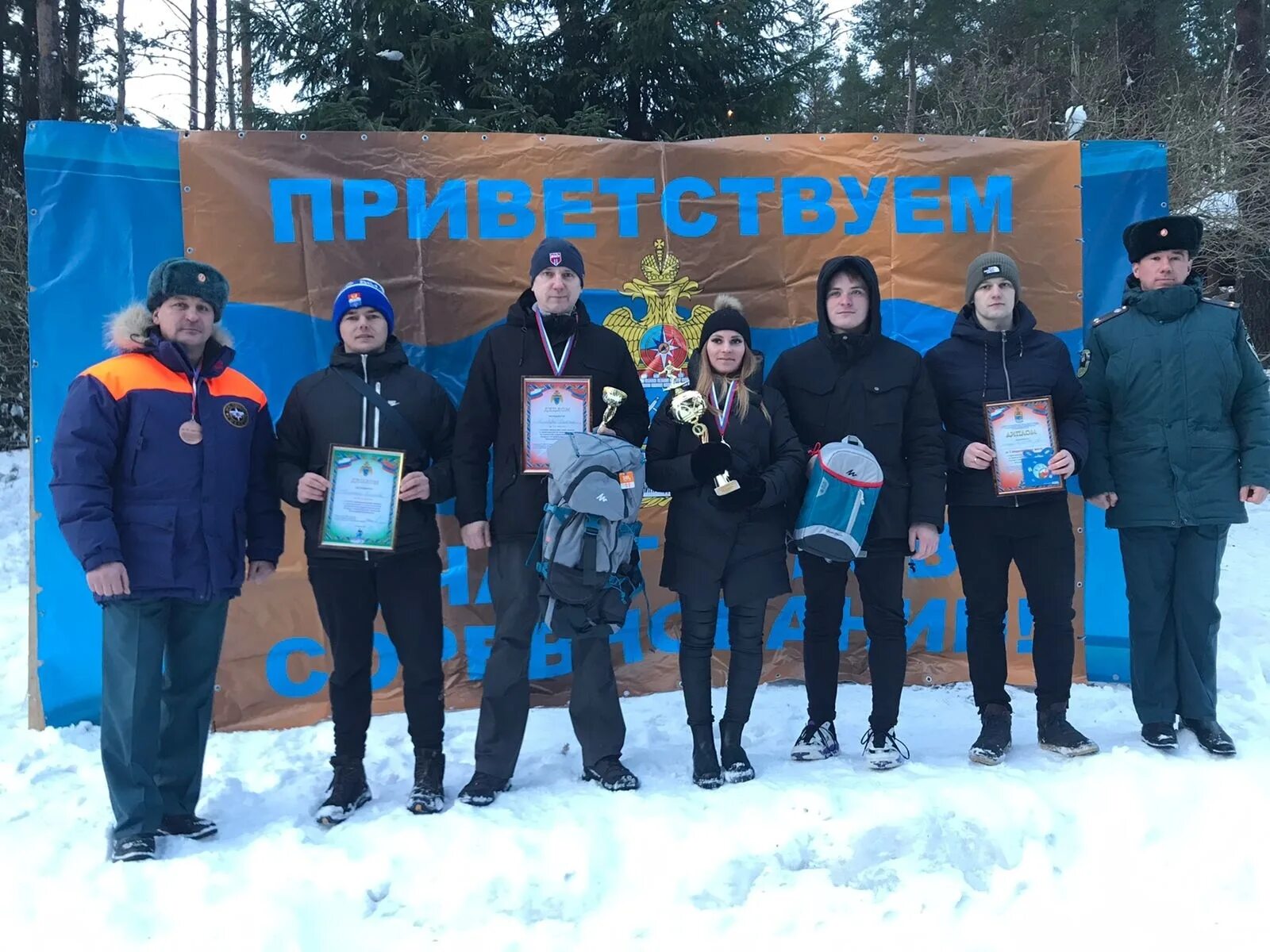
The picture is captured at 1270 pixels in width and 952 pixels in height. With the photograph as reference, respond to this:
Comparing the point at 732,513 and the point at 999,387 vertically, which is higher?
the point at 999,387

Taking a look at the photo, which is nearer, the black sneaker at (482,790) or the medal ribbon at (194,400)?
the medal ribbon at (194,400)

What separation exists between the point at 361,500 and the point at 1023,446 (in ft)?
8.09

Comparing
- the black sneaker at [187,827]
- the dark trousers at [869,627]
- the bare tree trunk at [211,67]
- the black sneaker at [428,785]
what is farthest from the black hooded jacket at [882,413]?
the bare tree trunk at [211,67]

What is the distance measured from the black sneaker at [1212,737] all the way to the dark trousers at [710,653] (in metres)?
1.75

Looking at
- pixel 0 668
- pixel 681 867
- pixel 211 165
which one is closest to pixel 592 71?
pixel 211 165

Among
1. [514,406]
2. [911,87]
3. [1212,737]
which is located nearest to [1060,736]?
[1212,737]

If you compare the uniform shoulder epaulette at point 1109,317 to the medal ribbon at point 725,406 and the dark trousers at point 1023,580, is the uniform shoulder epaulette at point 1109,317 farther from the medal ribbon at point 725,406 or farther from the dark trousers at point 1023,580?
the medal ribbon at point 725,406

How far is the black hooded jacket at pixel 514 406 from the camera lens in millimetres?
3369

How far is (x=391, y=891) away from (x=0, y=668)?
3.44 m

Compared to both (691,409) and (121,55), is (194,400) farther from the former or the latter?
(121,55)

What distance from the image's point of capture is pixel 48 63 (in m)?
9.68

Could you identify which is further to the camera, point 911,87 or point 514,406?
point 911,87

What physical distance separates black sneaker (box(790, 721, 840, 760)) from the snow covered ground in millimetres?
61

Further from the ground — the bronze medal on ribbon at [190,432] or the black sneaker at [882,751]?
the bronze medal on ribbon at [190,432]
